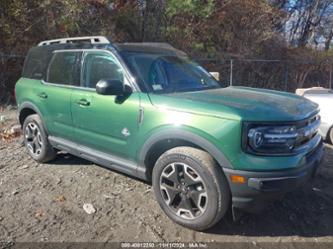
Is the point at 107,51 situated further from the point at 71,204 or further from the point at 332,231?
the point at 332,231

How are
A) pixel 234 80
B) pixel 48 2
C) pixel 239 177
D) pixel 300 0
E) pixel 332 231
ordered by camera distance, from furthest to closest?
pixel 300 0, pixel 234 80, pixel 48 2, pixel 332 231, pixel 239 177

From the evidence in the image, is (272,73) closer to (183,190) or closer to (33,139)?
(33,139)

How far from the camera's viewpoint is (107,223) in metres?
3.71

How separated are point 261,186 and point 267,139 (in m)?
0.41

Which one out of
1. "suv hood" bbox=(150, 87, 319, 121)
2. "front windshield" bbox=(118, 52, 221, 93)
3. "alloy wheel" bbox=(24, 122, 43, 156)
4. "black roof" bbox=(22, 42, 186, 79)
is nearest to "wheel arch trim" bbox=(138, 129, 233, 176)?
"suv hood" bbox=(150, 87, 319, 121)

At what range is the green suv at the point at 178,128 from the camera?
10.3 feet

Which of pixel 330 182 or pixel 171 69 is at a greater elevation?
pixel 171 69

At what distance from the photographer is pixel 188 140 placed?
338cm

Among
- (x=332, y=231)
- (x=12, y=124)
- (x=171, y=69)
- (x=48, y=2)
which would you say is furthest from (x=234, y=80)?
(x=332, y=231)

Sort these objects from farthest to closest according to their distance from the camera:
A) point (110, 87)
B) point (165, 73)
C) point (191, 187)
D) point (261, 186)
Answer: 1. point (165, 73)
2. point (110, 87)
3. point (191, 187)
4. point (261, 186)

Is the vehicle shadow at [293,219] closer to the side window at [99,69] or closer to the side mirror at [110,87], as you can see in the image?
the side mirror at [110,87]

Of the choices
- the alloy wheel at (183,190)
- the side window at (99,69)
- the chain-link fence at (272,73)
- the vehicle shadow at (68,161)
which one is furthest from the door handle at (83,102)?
the chain-link fence at (272,73)

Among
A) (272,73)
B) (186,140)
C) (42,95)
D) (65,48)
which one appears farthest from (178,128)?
(272,73)

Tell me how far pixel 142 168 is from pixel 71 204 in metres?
0.98
